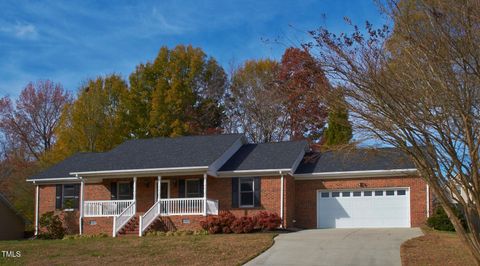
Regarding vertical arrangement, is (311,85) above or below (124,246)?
above

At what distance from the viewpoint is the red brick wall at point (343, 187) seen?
28.3 metres

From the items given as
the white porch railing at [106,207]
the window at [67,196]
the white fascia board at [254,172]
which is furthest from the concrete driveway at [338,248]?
the window at [67,196]

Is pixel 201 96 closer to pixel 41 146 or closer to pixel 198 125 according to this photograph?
pixel 198 125

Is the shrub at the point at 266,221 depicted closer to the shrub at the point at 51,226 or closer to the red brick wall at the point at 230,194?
the red brick wall at the point at 230,194

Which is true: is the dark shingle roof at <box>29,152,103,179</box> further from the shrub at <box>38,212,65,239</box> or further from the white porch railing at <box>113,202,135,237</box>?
the white porch railing at <box>113,202,135,237</box>

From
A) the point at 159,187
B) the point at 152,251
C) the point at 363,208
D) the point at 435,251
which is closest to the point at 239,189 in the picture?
the point at 159,187

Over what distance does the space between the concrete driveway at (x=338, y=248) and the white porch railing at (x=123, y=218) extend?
8.38 metres

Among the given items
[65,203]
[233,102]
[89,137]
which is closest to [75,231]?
[65,203]

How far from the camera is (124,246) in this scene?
909 inches

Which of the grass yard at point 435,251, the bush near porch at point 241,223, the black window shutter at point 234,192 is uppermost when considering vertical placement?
the black window shutter at point 234,192

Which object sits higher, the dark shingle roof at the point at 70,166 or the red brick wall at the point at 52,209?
the dark shingle roof at the point at 70,166

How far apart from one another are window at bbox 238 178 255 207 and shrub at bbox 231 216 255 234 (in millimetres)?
2872

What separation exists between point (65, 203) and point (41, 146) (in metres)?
20.1

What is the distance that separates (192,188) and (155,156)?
2648 mm
